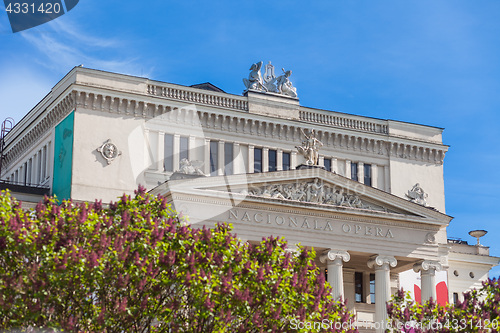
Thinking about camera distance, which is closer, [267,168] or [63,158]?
[63,158]

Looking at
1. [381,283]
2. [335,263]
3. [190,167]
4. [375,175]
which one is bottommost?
[381,283]

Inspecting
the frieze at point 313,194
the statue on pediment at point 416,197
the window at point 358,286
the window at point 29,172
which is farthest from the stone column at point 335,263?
the window at point 29,172

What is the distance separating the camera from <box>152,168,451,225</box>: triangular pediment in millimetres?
50906

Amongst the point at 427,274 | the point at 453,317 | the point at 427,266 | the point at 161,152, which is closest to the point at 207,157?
the point at 161,152

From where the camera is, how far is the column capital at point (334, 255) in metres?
52.6

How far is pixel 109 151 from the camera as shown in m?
57.8

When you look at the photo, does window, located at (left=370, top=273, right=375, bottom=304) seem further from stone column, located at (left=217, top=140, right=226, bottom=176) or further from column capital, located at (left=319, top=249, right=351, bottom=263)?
stone column, located at (left=217, top=140, right=226, bottom=176)

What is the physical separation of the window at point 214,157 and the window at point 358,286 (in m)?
11.3

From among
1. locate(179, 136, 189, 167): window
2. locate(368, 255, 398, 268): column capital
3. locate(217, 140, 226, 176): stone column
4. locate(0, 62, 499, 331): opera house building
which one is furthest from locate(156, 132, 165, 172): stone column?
locate(368, 255, 398, 268): column capital

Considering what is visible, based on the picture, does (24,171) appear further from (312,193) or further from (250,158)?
(312,193)

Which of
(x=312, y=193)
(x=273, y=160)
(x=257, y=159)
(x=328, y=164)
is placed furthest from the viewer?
(x=328, y=164)

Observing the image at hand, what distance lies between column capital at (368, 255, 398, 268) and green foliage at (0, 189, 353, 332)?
18108 millimetres

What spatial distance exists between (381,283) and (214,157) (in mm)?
14471

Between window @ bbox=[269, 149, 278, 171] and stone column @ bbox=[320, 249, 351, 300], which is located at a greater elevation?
window @ bbox=[269, 149, 278, 171]
